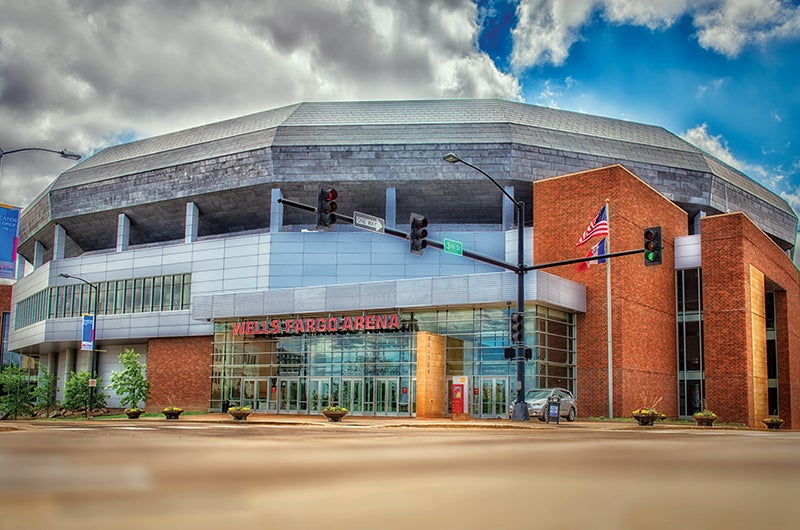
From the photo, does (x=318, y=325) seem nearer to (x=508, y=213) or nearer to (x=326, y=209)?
(x=508, y=213)

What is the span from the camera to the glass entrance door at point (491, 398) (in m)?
43.5

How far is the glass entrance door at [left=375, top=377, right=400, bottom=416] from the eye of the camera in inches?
1823

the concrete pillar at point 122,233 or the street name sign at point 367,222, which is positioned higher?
the concrete pillar at point 122,233

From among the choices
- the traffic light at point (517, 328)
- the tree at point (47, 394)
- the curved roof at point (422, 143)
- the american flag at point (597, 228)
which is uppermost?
the curved roof at point (422, 143)

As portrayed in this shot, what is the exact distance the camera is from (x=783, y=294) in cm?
6138

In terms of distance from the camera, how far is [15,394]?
6775 centimetres

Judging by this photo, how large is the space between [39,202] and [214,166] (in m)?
25.9

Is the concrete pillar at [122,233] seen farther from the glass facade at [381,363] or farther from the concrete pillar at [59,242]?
the glass facade at [381,363]

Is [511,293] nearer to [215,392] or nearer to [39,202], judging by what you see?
[215,392]

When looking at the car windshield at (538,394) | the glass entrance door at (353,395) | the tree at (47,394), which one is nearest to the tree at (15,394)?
the tree at (47,394)

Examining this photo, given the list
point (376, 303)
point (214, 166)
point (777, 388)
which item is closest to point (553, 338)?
point (376, 303)

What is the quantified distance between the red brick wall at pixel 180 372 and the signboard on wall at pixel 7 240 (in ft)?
107

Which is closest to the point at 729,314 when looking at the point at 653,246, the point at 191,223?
the point at 653,246

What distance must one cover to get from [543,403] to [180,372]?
1386 inches
